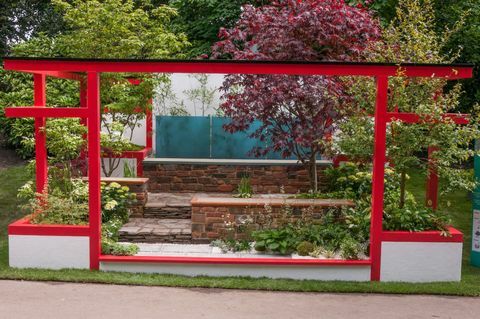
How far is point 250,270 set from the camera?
9.46 meters

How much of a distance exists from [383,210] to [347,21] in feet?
13.2

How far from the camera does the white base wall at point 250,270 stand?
943 centimetres

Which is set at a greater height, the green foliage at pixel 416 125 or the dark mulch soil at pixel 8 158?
the green foliage at pixel 416 125

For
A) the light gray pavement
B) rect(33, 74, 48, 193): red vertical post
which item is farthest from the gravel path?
rect(33, 74, 48, 193): red vertical post

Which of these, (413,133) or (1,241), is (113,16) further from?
(413,133)

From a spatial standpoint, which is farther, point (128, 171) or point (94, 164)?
point (128, 171)

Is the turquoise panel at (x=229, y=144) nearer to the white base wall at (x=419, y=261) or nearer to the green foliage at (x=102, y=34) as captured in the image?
the green foliage at (x=102, y=34)

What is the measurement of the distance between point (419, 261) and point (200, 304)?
10.5 feet

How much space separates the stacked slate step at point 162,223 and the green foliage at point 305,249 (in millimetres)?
2063

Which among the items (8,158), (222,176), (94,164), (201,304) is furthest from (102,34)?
(201,304)

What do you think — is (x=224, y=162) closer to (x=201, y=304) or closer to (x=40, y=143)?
(x=40, y=143)

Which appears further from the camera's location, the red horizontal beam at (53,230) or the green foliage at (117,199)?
the green foliage at (117,199)

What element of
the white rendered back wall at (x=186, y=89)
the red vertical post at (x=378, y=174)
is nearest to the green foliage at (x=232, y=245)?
the red vertical post at (x=378, y=174)

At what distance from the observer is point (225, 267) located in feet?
31.0
